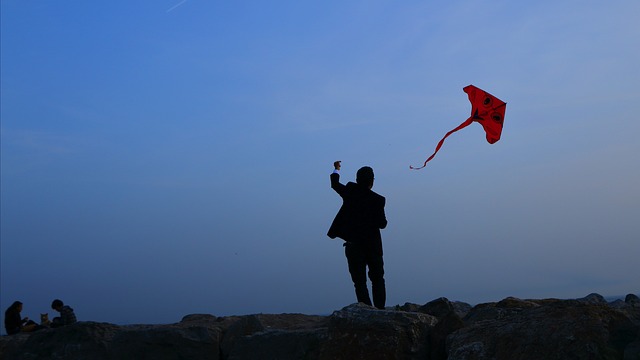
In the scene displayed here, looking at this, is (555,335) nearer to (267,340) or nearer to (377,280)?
(267,340)

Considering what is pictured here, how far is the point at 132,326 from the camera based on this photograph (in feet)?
29.4

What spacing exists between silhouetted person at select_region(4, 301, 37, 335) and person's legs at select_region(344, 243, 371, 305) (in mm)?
7402

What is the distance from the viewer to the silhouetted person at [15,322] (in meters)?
13.5

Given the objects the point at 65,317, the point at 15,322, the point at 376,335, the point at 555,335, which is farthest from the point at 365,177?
the point at 15,322

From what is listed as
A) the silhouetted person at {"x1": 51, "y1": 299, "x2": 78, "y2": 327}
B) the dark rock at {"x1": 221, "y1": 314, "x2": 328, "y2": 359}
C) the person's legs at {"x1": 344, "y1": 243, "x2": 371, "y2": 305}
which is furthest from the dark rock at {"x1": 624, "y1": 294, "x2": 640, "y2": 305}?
the silhouetted person at {"x1": 51, "y1": 299, "x2": 78, "y2": 327}

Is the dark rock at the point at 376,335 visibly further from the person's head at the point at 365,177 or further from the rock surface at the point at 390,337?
the person's head at the point at 365,177

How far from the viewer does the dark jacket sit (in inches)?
327

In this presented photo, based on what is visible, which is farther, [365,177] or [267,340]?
[365,177]

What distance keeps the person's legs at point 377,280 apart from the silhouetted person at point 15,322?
7.45 m

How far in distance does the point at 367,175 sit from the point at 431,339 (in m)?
2.68

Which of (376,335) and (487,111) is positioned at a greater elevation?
(487,111)

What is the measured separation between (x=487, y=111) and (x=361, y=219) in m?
2.89

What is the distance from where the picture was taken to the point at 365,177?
8.51 metres

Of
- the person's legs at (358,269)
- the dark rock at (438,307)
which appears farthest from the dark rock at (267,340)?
the dark rock at (438,307)
